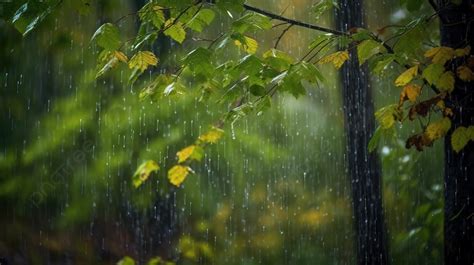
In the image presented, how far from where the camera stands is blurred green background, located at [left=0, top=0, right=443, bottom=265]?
903 cm

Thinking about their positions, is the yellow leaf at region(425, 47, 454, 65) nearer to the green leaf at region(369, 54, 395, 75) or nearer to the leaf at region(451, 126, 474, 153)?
the green leaf at region(369, 54, 395, 75)

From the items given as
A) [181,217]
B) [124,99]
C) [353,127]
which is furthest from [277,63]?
[181,217]

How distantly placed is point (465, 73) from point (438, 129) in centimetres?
31

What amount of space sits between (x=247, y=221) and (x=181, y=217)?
123 cm

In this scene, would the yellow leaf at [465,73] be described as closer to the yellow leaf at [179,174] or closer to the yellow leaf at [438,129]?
the yellow leaf at [438,129]

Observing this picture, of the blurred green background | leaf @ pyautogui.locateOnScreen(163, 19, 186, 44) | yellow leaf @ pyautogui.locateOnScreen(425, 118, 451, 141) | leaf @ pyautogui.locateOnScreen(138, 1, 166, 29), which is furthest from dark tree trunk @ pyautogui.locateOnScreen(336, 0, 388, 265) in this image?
leaf @ pyautogui.locateOnScreen(138, 1, 166, 29)

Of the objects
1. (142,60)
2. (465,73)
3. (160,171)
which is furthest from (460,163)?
(160,171)

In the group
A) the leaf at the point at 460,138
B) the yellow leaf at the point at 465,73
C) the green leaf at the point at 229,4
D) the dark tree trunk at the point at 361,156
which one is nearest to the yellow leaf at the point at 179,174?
the green leaf at the point at 229,4

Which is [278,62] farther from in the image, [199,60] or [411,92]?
[411,92]

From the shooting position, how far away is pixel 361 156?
659 cm

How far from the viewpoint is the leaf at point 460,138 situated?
2.73 metres

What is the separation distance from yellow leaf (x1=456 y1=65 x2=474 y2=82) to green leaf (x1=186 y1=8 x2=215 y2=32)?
3.87 feet

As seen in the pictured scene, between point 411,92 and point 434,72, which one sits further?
point 411,92

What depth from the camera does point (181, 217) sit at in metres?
9.98
